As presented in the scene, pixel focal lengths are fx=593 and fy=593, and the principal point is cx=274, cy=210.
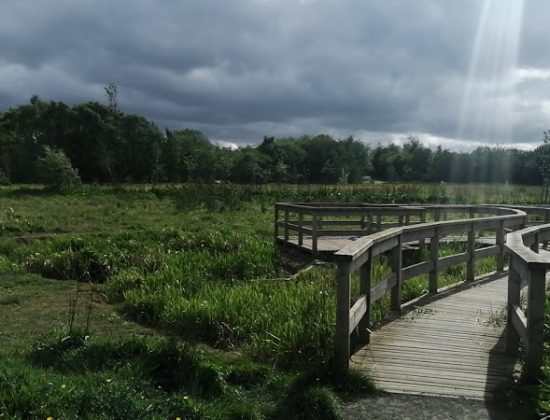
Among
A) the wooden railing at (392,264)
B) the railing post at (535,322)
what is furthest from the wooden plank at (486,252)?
the railing post at (535,322)

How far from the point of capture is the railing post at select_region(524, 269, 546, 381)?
4625 mm

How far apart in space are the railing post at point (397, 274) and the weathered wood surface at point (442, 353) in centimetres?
21

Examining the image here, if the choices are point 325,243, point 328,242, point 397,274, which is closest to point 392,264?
point 397,274

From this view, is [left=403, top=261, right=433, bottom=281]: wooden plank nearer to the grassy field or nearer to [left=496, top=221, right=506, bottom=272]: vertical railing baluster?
the grassy field

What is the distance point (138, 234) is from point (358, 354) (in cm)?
1053

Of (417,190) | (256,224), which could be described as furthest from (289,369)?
(417,190)

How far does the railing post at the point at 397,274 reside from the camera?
7.46 m

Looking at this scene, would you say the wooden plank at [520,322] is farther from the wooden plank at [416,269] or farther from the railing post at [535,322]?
the wooden plank at [416,269]

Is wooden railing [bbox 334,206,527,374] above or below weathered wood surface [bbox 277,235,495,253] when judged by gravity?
above

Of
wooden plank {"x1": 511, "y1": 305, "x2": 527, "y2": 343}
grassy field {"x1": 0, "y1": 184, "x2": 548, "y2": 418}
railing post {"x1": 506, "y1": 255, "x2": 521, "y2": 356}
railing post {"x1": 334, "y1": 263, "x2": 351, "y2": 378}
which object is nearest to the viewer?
grassy field {"x1": 0, "y1": 184, "x2": 548, "y2": 418}

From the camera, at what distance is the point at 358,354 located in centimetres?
593

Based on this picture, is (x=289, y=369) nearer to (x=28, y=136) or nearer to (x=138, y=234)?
(x=138, y=234)

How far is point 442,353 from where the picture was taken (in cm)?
597

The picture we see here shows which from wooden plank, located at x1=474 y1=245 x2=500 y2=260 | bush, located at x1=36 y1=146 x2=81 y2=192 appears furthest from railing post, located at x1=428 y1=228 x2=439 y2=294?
bush, located at x1=36 y1=146 x2=81 y2=192
